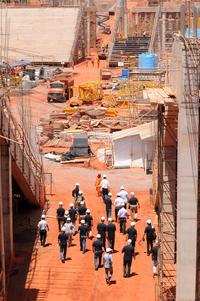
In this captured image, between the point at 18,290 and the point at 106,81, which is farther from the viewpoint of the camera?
the point at 106,81

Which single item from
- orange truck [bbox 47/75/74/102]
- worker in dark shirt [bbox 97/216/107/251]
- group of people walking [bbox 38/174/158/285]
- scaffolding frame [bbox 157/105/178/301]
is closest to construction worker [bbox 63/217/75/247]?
group of people walking [bbox 38/174/158/285]

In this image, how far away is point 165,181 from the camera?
18.2m

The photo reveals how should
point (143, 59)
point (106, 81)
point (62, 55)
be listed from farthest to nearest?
point (62, 55) < point (106, 81) < point (143, 59)

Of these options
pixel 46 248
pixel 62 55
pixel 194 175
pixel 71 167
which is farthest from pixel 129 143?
pixel 62 55

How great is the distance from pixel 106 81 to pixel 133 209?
1216 inches

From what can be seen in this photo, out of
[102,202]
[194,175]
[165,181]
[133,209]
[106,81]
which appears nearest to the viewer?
[194,175]

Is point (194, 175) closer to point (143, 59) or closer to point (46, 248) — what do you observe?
point (46, 248)

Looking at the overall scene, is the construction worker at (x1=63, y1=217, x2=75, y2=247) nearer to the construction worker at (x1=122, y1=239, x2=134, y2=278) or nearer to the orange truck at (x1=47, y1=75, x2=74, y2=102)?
the construction worker at (x1=122, y1=239, x2=134, y2=278)

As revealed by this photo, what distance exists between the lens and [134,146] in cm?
2997

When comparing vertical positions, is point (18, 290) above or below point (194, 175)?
below

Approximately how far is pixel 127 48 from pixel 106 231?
41794 mm

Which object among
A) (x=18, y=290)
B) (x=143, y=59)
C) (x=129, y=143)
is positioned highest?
(x=143, y=59)

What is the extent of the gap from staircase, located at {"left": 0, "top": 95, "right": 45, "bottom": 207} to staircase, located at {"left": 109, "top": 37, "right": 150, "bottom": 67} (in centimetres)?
3474

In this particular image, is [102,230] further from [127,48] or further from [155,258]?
[127,48]
